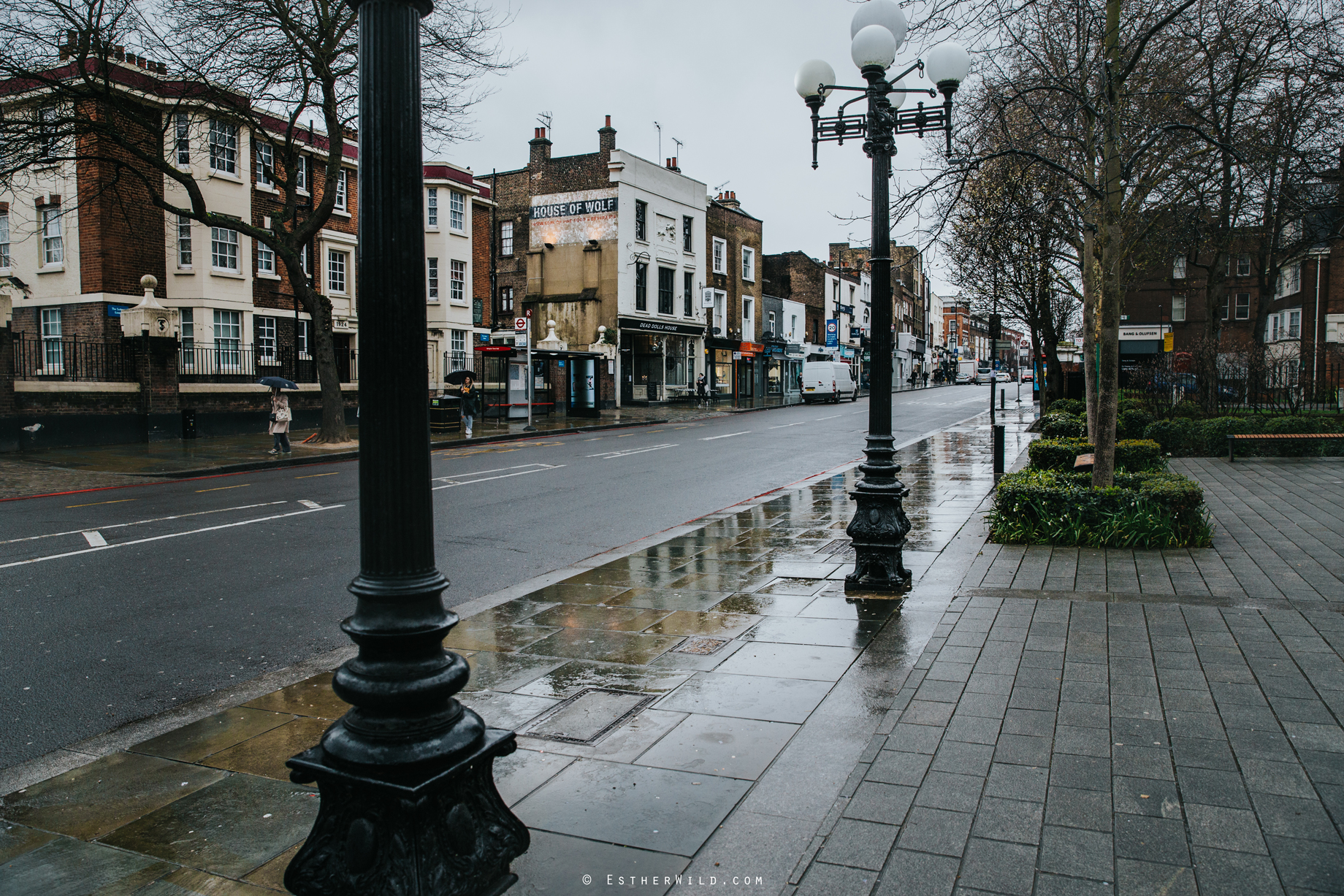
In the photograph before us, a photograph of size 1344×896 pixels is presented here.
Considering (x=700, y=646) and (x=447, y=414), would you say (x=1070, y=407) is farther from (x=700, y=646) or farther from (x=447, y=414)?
(x=700, y=646)

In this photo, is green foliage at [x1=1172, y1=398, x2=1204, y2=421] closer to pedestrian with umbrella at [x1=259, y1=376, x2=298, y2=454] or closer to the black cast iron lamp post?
the black cast iron lamp post

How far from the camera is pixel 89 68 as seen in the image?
23875 millimetres

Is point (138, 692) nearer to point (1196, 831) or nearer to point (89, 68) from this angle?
point (1196, 831)

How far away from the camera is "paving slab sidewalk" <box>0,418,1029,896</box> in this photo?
9.89 feet

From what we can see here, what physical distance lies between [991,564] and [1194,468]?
31.7 feet

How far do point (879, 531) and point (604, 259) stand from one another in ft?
120

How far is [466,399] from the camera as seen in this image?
982 inches

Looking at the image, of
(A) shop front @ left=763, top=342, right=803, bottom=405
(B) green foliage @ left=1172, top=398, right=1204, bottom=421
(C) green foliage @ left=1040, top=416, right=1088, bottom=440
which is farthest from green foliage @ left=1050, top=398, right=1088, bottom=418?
(A) shop front @ left=763, top=342, right=803, bottom=405

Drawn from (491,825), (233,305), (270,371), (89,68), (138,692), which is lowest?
(138,692)

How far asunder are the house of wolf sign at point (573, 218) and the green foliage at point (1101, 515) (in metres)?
34.9

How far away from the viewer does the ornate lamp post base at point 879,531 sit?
6.84 metres

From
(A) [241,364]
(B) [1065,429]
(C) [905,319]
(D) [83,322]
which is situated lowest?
(B) [1065,429]

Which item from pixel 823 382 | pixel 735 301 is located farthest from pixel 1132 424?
pixel 735 301

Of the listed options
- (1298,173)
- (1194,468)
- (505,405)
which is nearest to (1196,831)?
(1298,173)
